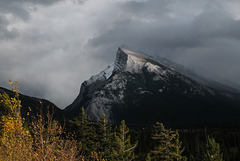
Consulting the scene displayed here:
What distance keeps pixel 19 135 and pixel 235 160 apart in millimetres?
121336

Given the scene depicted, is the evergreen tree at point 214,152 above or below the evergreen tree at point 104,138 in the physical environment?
below

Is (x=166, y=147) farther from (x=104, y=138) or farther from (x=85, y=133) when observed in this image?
(x=85, y=133)

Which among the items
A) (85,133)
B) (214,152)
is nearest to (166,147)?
(85,133)

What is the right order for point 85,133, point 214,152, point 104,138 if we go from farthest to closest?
1. point 214,152
2. point 85,133
3. point 104,138

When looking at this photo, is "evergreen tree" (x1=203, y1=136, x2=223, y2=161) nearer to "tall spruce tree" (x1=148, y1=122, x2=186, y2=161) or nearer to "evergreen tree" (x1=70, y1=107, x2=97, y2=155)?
"tall spruce tree" (x1=148, y1=122, x2=186, y2=161)

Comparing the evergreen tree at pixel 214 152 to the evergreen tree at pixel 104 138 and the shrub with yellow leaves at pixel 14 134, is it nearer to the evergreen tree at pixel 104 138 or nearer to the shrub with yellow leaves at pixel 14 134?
the evergreen tree at pixel 104 138

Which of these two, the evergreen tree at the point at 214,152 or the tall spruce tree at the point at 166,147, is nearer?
the tall spruce tree at the point at 166,147

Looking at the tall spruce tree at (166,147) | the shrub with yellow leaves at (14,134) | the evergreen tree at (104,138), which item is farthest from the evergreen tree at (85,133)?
the shrub with yellow leaves at (14,134)

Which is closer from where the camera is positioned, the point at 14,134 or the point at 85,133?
the point at 14,134

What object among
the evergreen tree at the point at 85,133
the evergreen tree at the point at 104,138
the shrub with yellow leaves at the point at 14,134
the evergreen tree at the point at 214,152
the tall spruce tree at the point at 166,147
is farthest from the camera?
the evergreen tree at the point at 214,152

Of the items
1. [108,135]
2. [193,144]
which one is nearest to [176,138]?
[108,135]

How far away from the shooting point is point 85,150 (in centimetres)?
3841

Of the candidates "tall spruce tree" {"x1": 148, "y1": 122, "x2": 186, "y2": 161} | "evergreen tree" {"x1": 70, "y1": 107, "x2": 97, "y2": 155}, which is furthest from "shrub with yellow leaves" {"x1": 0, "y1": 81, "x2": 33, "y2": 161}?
"evergreen tree" {"x1": 70, "y1": 107, "x2": 97, "y2": 155}

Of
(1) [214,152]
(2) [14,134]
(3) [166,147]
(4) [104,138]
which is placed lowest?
(1) [214,152]
